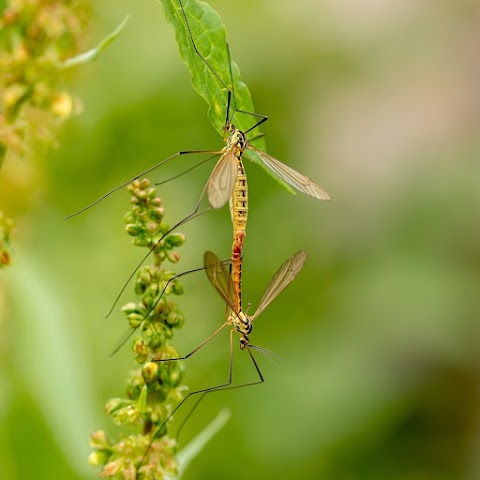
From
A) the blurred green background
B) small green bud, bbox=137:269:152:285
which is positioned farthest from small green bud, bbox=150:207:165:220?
the blurred green background

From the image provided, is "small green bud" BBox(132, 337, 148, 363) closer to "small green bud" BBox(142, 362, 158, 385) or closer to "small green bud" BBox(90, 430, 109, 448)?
"small green bud" BBox(142, 362, 158, 385)

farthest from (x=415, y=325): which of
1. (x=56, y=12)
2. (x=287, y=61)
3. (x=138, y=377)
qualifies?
(x=56, y=12)

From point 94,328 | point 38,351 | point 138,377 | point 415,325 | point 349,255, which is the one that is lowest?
point 415,325

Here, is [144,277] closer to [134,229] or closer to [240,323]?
[134,229]

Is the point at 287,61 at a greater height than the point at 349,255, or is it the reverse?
the point at 287,61

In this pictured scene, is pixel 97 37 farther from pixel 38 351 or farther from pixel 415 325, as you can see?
pixel 415 325

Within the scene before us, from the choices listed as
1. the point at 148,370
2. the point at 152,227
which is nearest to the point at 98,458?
the point at 148,370
